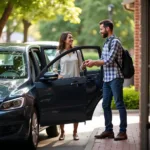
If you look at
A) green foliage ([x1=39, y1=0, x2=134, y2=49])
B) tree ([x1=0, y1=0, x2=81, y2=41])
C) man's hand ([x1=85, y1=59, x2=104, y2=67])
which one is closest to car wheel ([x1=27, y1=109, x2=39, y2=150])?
man's hand ([x1=85, y1=59, x2=104, y2=67])

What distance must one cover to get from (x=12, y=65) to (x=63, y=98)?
1125 mm

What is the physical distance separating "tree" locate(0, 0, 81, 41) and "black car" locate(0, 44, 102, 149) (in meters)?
7.75

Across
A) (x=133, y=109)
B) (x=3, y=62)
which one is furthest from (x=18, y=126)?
(x=133, y=109)

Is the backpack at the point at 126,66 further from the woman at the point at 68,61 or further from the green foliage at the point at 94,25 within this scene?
the green foliage at the point at 94,25

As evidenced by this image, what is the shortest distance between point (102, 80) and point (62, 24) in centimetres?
4431

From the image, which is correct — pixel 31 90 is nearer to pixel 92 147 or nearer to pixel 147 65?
pixel 92 147

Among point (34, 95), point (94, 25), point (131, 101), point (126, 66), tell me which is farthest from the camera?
point (94, 25)

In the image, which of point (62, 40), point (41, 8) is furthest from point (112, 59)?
point (41, 8)

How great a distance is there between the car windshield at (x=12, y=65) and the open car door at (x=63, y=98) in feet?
1.38

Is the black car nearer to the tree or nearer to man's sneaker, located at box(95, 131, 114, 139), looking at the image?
man's sneaker, located at box(95, 131, 114, 139)

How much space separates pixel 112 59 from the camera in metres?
8.89

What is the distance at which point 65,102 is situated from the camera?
903cm

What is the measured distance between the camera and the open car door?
29.1 ft

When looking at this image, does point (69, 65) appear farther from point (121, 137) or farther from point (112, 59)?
point (121, 137)
